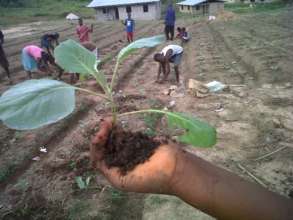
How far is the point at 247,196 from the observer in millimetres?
1322

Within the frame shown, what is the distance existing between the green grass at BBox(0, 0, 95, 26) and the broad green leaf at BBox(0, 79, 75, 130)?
95.0 feet

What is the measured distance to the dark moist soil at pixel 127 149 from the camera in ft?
5.04

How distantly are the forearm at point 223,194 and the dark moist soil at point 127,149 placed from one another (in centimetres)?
20

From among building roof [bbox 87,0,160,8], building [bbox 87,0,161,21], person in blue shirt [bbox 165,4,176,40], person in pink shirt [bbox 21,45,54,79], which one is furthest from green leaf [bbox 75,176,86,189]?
building roof [bbox 87,0,160,8]

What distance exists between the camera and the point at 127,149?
1.57 m

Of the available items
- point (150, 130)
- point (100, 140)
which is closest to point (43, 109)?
point (100, 140)

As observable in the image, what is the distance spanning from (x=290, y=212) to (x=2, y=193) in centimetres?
323

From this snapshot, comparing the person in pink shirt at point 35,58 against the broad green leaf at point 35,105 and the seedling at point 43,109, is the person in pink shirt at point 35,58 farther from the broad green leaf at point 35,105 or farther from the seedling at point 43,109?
the broad green leaf at point 35,105

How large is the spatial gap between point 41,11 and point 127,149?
121 ft

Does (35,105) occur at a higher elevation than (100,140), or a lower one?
higher

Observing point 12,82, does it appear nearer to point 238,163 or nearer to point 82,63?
point 238,163

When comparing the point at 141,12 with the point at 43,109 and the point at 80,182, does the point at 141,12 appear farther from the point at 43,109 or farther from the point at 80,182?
the point at 43,109

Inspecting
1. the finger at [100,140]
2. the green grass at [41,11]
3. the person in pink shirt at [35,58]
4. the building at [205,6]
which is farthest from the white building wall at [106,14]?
the finger at [100,140]

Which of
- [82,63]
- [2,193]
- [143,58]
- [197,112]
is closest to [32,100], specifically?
[82,63]
